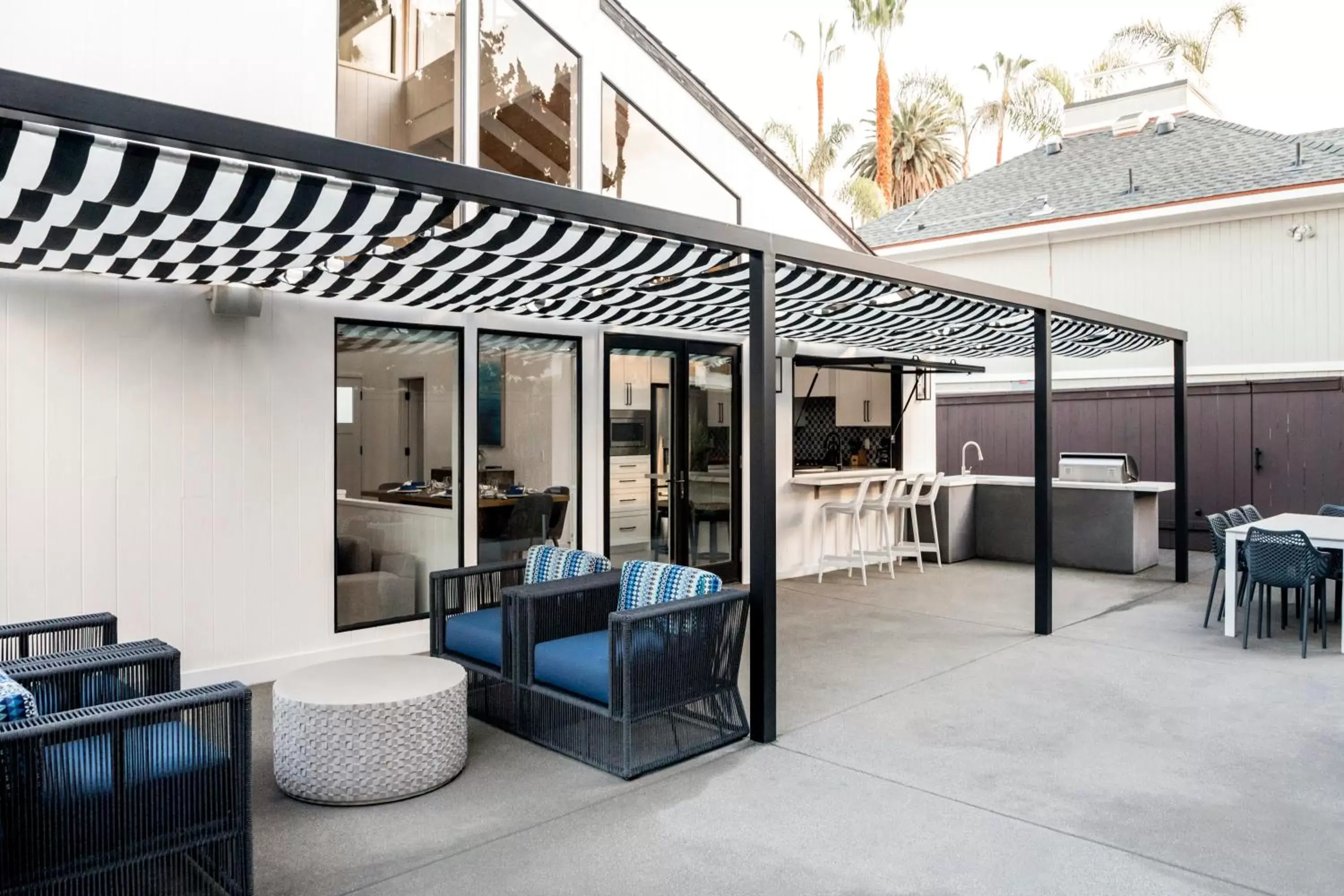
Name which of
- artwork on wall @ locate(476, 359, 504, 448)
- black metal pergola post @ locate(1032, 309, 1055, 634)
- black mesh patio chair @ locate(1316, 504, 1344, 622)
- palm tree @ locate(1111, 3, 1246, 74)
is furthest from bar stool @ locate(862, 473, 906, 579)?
palm tree @ locate(1111, 3, 1246, 74)

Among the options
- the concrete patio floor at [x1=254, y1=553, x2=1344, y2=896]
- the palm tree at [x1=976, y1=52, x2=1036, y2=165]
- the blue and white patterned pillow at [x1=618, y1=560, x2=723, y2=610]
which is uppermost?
the palm tree at [x1=976, y1=52, x2=1036, y2=165]

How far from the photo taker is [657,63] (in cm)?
796

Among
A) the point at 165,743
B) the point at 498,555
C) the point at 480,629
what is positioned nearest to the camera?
the point at 165,743

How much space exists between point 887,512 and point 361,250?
7.34 meters

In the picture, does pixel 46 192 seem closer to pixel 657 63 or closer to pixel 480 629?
pixel 480 629

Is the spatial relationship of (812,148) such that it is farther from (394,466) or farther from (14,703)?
(14,703)

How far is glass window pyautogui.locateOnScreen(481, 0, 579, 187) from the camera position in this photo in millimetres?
6504

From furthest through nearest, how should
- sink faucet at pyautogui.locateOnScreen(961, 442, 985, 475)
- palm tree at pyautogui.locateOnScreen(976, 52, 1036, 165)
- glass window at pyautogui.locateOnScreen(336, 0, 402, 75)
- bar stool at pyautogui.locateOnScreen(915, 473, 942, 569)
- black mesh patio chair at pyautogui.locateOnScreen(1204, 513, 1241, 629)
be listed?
palm tree at pyautogui.locateOnScreen(976, 52, 1036, 165) < sink faucet at pyautogui.locateOnScreen(961, 442, 985, 475) < bar stool at pyautogui.locateOnScreen(915, 473, 942, 569) < black mesh patio chair at pyautogui.locateOnScreen(1204, 513, 1241, 629) < glass window at pyautogui.locateOnScreen(336, 0, 402, 75)

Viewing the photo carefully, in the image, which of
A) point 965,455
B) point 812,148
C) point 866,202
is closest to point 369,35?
point 965,455

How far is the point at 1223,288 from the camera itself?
12.2 m

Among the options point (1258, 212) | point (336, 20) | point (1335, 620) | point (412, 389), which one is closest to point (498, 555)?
point (412, 389)

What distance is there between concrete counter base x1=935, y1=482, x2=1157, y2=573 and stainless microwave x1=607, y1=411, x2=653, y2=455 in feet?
13.8

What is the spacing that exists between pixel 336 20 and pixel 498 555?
3.81 meters

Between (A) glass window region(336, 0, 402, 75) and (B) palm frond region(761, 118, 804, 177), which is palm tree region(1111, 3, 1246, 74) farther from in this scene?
(A) glass window region(336, 0, 402, 75)
